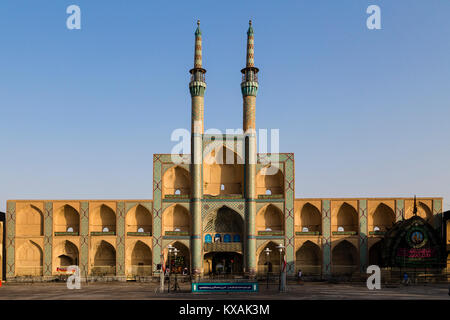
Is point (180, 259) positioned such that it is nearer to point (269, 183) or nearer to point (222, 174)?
point (222, 174)

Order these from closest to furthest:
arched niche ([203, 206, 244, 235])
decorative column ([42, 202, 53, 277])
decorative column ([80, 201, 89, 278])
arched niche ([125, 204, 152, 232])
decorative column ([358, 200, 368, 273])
Answer: decorative column ([358, 200, 368, 273]), decorative column ([80, 201, 89, 278]), decorative column ([42, 202, 53, 277]), arched niche ([203, 206, 244, 235]), arched niche ([125, 204, 152, 232])

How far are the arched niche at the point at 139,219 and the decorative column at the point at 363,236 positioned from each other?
2315 cm

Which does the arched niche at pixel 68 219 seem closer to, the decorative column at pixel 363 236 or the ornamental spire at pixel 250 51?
the ornamental spire at pixel 250 51

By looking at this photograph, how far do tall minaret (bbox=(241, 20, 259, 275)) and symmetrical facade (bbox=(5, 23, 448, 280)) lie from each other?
110mm

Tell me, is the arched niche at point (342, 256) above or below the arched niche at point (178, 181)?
below

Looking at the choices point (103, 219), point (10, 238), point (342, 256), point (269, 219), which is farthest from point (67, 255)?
point (342, 256)

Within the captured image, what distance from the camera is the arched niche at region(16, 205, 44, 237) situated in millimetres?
53812

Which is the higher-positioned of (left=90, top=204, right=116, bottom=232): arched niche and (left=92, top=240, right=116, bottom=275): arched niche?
(left=90, top=204, right=116, bottom=232): arched niche

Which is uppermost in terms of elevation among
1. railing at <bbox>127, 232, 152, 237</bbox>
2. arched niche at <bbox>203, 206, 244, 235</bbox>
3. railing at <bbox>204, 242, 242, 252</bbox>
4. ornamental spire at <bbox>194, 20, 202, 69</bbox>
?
ornamental spire at <bbox>194, 20, 202, 69</bbox>

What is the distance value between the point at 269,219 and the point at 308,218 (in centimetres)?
450

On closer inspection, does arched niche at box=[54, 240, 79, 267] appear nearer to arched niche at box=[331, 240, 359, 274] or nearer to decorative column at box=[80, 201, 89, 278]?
decorative column at box=[80, 201, 89, 278]

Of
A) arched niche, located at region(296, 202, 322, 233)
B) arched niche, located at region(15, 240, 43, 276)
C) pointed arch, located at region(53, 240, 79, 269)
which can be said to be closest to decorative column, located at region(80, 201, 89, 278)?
pointed arch, located at region(53, 240, 79, 269)

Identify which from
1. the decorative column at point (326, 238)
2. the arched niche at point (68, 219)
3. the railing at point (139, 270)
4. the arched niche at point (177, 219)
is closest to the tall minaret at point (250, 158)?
the arched niche at point (177, 219)

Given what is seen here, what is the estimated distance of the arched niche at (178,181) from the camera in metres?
54.3
